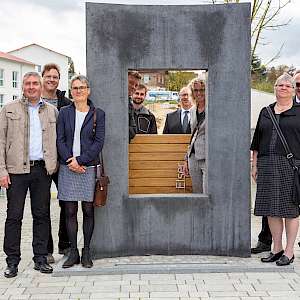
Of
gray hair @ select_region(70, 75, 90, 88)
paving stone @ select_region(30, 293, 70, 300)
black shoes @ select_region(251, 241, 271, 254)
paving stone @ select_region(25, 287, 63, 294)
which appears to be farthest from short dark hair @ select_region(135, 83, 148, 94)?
paving stone @ select_region(30, 293, 70, 300)

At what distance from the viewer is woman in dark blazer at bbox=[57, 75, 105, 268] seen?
18.5ft

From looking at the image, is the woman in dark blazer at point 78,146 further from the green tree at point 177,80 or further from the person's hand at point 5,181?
the green tree at point 177,80

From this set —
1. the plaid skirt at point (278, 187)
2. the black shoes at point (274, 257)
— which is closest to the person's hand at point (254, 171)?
the plaid skirt at point (278, 187)

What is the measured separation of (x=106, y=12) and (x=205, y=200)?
7.50ft

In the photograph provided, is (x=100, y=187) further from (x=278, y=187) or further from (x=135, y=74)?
(x=278, y=187)

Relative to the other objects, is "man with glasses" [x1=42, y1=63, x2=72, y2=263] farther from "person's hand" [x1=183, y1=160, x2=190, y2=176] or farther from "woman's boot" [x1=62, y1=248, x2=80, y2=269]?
"person's hand" [x1=183, y1=160, x2=190, y2=176]

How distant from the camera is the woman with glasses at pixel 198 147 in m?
6.38

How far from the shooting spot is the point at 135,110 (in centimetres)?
690

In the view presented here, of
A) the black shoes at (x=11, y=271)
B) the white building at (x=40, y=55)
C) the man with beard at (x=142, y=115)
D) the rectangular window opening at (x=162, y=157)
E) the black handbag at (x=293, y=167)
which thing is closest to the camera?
the black shoes at (x=11, y=271)

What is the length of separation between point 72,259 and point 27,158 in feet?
3.84

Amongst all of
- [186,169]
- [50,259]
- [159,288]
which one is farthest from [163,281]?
[186,169]

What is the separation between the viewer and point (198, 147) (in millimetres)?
6375

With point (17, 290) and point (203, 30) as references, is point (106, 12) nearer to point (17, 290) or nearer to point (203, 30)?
point (203, 30)

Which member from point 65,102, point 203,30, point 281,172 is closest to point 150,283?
point 281,172
